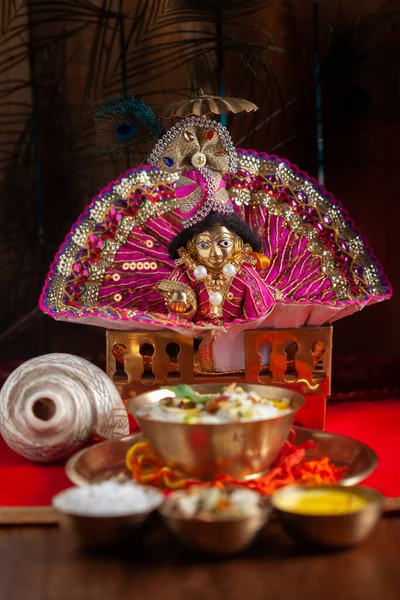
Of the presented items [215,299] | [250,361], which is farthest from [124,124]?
[250,361]

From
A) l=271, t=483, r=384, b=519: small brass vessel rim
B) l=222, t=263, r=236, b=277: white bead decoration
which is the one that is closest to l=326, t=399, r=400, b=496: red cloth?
l=271, t=483, r=384, b=519: small brass vessel rim

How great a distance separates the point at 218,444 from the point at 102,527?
245mm

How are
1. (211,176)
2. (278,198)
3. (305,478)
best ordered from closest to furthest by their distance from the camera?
(305,478)
(211,176)
(278,198)

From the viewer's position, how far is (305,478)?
1.24 meters

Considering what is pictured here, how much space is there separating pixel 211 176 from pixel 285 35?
2.07ft

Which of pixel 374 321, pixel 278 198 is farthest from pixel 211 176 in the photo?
pixel 374 321

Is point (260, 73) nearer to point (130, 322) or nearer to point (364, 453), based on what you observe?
point (130, 322)

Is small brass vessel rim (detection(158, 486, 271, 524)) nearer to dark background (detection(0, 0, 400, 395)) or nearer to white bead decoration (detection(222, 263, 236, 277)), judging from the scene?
white bead decoration (detection(222, 263, 236, 277))

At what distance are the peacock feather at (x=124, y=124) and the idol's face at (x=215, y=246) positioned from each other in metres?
0.29

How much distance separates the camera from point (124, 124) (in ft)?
6.11

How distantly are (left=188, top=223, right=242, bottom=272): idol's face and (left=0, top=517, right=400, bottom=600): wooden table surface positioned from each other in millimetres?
774

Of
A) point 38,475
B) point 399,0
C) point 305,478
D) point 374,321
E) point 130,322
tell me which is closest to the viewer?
point 305,478

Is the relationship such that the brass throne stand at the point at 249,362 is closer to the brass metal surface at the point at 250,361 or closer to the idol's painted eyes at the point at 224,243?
the brass metal surface at the point at 250,361

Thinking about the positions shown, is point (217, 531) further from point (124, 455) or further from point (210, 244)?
point (210, 244)
